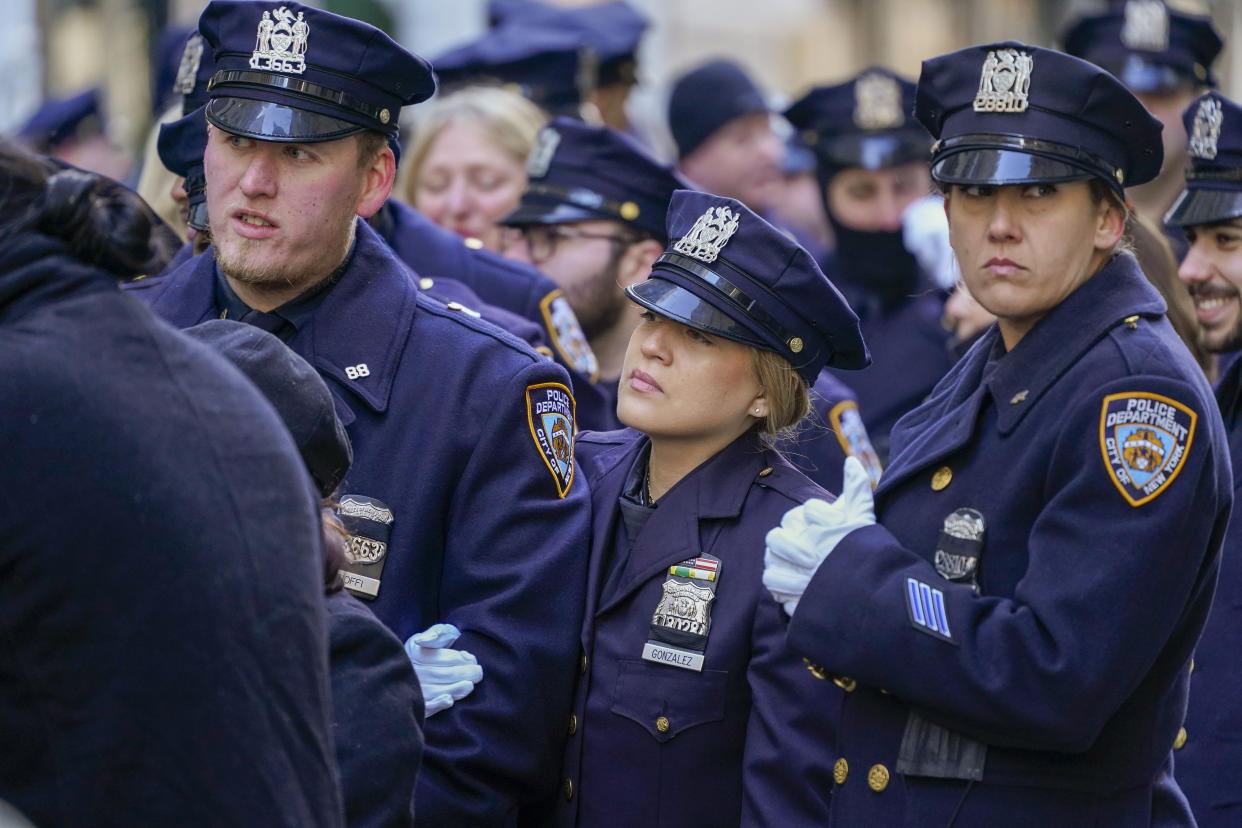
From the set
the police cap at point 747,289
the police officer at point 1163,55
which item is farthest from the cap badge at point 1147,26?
the police cap at point 747,289

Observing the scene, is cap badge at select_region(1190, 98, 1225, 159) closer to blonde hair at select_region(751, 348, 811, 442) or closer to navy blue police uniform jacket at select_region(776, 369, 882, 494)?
navy blue police uniform jacket at select_region(776, 369, 882, 494)

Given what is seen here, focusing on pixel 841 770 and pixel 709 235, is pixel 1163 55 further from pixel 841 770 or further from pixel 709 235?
pixel 841 770

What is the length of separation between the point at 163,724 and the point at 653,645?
5.14ft

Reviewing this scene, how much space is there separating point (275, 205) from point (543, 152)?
6.29 ft

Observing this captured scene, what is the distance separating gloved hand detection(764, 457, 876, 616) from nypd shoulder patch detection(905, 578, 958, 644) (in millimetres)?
175

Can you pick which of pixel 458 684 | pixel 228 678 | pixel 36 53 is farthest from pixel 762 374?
pixel 36 53

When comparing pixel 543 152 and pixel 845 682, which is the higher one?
pixel 543 152

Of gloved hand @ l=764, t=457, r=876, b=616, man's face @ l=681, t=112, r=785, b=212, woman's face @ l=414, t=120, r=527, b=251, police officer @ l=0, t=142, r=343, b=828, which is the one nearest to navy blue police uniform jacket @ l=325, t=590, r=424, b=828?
police officer @ l=0, t=142, r=343, b=828

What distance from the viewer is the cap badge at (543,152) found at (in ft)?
18.0

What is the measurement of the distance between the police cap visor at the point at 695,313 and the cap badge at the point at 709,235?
9 cm

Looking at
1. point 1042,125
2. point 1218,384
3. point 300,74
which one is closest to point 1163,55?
point 1218,384

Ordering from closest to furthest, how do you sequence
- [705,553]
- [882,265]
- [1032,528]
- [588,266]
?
[1032,528] → [705,553] → [588,266] → [882,265]

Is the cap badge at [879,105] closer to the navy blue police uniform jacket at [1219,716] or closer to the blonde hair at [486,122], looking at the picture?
the blonde hair at [486,122]

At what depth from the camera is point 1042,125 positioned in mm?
3113
